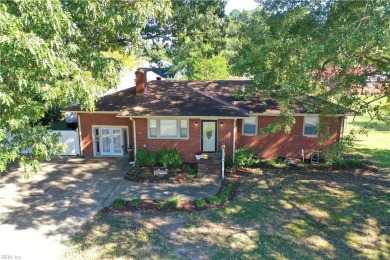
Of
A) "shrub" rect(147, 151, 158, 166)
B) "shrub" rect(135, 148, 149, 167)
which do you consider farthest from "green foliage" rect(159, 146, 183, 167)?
"shrub" rect(135, 148, 149, 167)

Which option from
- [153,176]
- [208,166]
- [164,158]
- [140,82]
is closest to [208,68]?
[140,82]

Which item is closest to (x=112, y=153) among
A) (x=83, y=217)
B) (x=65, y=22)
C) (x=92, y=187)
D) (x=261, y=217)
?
(x=92, y=187)

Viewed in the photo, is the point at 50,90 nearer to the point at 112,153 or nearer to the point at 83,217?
the point at 83,217

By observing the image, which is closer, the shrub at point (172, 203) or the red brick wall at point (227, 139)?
the shrub at point (172, 203)

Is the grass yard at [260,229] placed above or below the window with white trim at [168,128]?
below

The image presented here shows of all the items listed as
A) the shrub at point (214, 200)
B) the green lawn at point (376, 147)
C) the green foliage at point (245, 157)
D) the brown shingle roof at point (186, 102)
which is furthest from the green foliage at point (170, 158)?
the green lawn at point (376, 147)

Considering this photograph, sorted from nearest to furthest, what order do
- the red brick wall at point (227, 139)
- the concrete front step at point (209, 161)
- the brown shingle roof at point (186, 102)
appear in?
1. the concrete front step at point (209, 161)
2. the brown shingle roof at point (186, 102)
3. the red brick wall at point (227, 139)

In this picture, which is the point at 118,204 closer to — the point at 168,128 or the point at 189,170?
the point at 189,170

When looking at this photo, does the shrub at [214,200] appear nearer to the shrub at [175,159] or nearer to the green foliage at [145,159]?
the shrub at [175,159]
